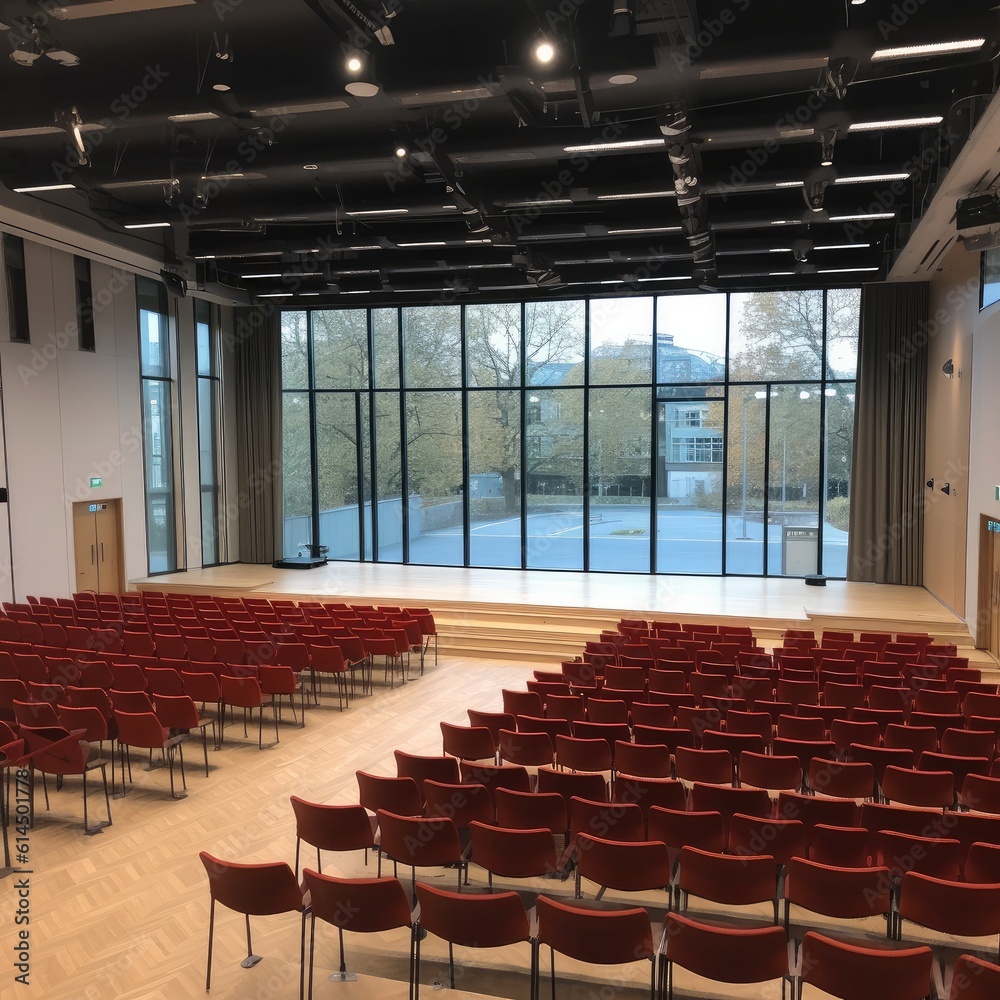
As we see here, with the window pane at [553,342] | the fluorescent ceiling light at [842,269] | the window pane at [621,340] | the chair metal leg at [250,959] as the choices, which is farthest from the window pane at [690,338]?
the chair metal leg at [250,959]

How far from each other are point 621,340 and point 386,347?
4826 mm

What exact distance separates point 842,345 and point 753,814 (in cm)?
1171

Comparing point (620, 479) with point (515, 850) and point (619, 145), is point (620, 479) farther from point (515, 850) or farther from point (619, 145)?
point (515, 850)

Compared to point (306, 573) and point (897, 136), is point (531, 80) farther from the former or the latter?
point (306, 573)

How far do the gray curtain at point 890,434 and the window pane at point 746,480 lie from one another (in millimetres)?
1600

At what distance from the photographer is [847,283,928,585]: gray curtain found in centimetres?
1366

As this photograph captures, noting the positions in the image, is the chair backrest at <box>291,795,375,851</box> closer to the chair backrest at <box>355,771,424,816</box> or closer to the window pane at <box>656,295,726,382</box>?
the chair backrest at <box>355,771,424,816</box>

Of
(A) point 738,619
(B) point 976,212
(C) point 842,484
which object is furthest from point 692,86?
(C) point 842,484

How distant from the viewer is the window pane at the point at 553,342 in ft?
50.5

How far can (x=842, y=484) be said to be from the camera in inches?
565

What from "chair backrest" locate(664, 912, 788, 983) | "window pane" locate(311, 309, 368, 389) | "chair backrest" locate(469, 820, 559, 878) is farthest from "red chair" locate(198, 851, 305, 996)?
"window pane" locate(311, 309, 368, 389)

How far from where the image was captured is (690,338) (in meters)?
14.8

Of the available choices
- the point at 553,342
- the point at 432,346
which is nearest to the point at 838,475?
the point at 553,342

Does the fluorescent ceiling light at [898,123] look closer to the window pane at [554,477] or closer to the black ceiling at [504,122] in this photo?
the black ceiling at [504,122]
